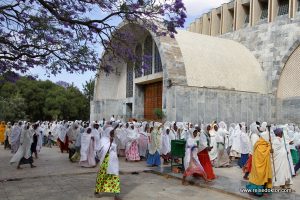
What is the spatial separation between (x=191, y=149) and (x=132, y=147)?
15.1ft

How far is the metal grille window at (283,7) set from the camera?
21837mm

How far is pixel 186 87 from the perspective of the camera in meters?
17.8

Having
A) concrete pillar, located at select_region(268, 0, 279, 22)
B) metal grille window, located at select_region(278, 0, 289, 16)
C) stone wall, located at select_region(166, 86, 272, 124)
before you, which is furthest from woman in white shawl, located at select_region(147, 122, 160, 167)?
metal grille window, located at select_region(278, 0, 289, 16)

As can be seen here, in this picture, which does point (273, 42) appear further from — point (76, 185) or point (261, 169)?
point (76, 185)

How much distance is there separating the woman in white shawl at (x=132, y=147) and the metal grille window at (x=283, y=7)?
14003 millimetres

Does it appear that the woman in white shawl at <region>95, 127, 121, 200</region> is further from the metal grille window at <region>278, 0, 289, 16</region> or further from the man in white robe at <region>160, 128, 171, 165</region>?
the metal grille window at <region>278, 0, 289, 16</region>

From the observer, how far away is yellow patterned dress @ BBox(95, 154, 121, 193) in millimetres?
6992

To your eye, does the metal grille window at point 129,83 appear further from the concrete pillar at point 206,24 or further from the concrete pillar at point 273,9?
the concrete pillar at point 273,9

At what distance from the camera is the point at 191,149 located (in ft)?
28.8

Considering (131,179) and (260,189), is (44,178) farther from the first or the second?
(260,189)

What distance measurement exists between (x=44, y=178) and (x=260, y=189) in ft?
17.6

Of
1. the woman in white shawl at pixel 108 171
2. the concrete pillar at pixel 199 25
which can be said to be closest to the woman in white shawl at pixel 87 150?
the woman in white shawl at pixel 108 171

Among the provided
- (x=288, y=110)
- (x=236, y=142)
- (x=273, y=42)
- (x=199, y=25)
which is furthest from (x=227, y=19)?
(x=236, y=142)

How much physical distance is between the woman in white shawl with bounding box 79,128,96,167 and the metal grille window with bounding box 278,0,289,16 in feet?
51.4
